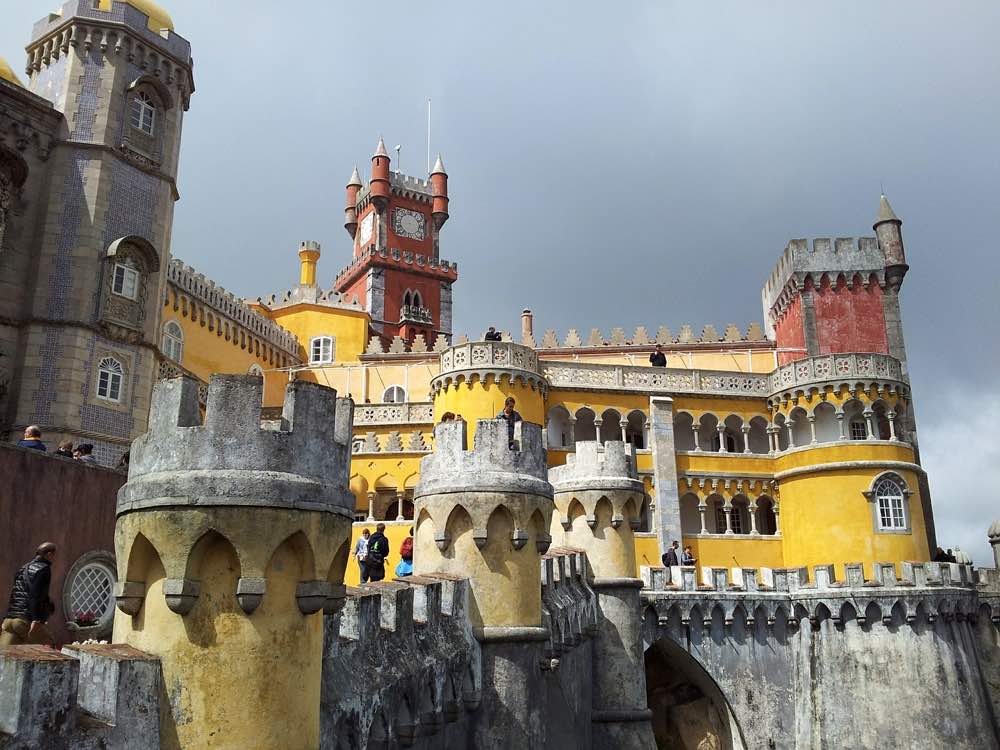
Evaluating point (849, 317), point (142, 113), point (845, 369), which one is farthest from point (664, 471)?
point (142, 113)

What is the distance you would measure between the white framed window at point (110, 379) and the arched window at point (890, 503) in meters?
28.1

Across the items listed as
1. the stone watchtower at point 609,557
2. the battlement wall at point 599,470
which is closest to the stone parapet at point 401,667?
the battlement wall at point 599,470

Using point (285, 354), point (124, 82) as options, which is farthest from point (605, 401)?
point (124, 82)

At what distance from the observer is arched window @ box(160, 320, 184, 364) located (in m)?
34.9

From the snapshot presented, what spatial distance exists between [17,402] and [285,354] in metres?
22.0

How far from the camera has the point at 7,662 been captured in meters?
5.03

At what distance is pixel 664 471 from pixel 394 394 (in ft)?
44.3

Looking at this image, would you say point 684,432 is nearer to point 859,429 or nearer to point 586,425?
point 586,425

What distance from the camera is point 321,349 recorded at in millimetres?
48688

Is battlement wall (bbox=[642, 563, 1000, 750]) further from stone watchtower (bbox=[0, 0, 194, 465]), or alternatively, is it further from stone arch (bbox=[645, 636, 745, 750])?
stone watchtower (bbox=[0, 0, 194, 465])

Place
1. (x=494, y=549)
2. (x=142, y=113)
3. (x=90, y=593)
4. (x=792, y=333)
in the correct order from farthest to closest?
1. (x=792, y=333)
2. (x=142, y=113)
3. (x=90, y=593)
4. (x=494, y=549)

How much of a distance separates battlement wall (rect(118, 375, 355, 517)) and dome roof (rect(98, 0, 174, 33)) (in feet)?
82.2

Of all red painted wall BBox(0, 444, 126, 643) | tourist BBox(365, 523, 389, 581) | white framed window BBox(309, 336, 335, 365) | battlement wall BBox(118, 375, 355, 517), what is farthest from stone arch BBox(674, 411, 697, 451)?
battlement wall BBox(118, 375, 355, 517)

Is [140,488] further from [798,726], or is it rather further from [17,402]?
[798,726]
